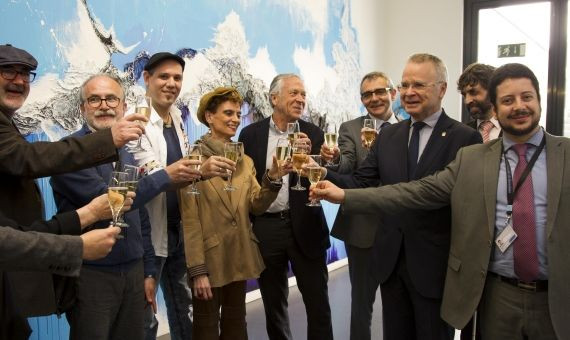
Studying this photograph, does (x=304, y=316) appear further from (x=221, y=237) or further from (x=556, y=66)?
(x=556, y=66)

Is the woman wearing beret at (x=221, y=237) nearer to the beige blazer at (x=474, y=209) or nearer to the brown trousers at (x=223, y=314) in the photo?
the brown trousers at (x=223, y=314)

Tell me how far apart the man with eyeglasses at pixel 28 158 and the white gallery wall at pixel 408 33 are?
5.72 meters

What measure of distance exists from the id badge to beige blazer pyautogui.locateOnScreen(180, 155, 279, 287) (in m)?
1.18

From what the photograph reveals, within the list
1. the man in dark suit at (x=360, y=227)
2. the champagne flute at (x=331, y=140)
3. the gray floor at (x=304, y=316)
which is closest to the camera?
the champagne flute at (x=331, y=140)

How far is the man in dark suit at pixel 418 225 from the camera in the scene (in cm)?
246

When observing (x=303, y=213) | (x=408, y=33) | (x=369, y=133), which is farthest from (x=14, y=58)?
(x=408, y=33)

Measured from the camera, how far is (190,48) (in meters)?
4.34

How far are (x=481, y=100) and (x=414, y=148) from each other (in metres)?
1.14

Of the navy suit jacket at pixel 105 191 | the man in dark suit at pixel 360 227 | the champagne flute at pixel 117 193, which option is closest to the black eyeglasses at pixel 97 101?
the navy suit jacket at pixel 105 191

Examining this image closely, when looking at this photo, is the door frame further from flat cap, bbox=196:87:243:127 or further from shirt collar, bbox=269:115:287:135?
flat cap, bbox=196:87:243:127

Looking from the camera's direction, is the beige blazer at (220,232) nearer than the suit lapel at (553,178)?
No

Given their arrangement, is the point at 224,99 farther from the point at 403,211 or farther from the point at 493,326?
the point at 493,326

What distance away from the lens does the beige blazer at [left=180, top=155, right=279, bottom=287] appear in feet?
8.73

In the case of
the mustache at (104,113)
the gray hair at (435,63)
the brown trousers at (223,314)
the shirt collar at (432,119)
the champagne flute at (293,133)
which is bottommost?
the brown trousers at (223,314)
